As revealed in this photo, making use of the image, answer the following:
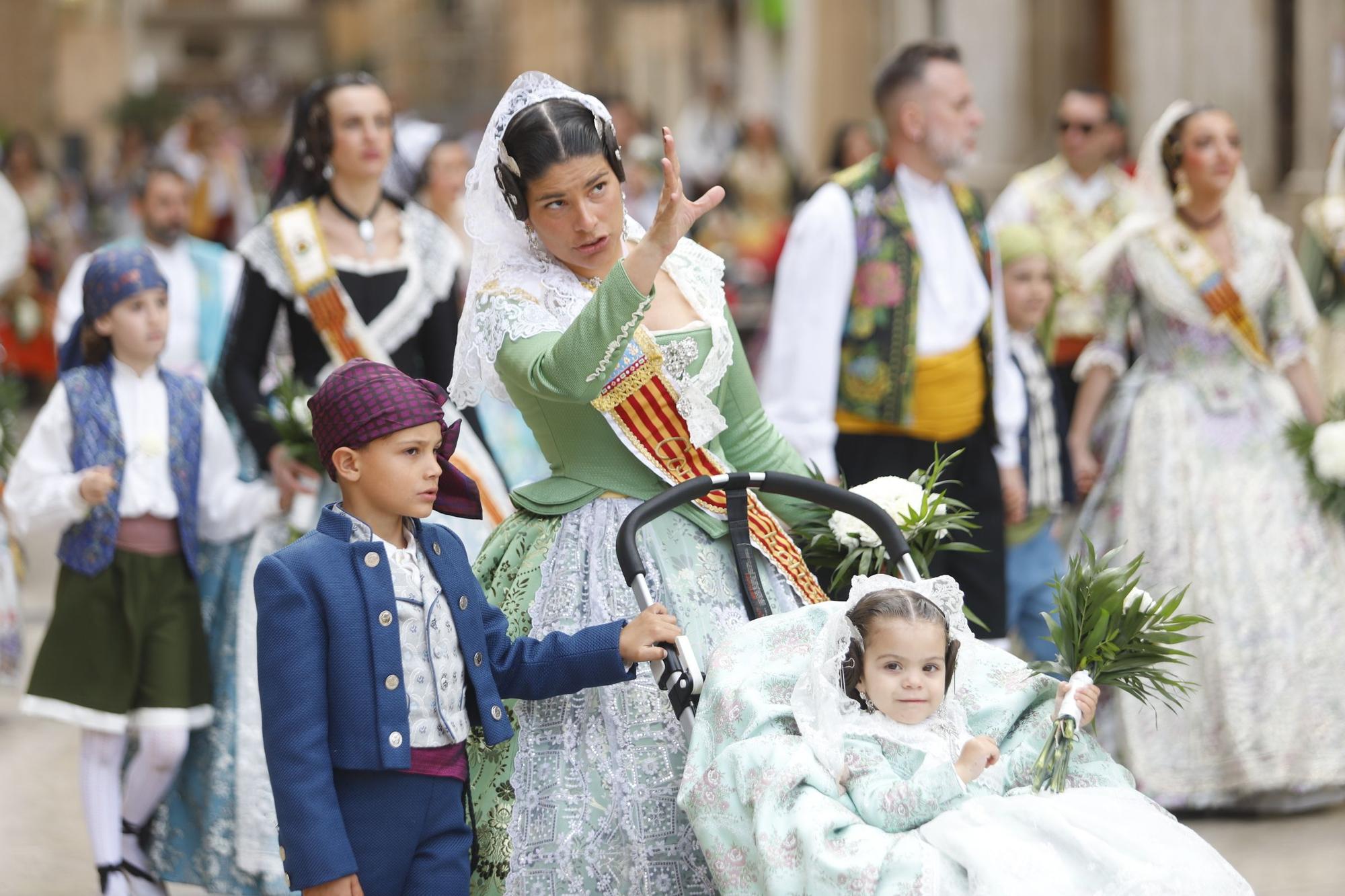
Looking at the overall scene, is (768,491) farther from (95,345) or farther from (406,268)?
(95,345)

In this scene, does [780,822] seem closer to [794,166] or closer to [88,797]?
[88,797]

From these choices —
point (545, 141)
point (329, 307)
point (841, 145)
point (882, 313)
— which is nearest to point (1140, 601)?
point (545, 141)

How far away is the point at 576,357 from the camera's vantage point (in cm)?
376

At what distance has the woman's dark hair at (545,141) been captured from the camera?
400 cm

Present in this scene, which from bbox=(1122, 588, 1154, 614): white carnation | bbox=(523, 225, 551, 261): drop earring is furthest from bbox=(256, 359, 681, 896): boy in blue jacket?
bbox=(1122, 588, 1154, 614): white carnation

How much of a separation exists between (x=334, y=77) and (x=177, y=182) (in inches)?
66.1

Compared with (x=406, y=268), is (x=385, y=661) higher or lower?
lower

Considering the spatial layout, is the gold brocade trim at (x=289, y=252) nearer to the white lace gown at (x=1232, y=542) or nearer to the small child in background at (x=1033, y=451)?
the small child in background at (x=1033, y=451)

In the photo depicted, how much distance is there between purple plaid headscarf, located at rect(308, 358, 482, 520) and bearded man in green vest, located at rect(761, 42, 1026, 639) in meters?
2.46

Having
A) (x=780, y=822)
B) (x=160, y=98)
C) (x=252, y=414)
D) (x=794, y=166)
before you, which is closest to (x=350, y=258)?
(x=252, y=414)

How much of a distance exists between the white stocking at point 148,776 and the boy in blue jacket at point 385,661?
1914 millimetres

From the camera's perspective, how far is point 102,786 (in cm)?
541

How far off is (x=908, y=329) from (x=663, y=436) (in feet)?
7.45

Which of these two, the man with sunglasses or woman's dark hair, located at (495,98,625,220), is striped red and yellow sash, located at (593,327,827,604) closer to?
woman's dark hair, located at (495,98,625,220)
